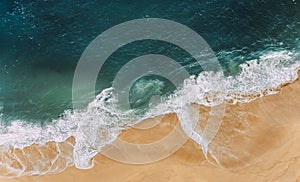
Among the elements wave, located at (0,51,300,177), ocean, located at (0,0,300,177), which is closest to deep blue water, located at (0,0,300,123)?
ocean, located at (0,0,300,177)

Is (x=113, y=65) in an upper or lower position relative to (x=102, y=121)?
upper

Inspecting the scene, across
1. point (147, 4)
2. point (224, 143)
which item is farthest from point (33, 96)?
point (224, 143)

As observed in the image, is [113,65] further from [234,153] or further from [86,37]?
[234,153]

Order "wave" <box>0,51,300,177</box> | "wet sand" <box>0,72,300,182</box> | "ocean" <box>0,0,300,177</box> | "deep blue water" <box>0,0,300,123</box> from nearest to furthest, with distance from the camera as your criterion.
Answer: "wet sand" <box>0,72,300,182</box>, "wave" <box>0,51,300,177</box>, "ocean" <box>0,0,300,177</box>, "deep blue water" <box>0,0,300,123</box>

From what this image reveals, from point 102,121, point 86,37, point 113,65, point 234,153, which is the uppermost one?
point 86,37

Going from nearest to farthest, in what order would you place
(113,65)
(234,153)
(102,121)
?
(234,153) → (102,121) → (113,65)

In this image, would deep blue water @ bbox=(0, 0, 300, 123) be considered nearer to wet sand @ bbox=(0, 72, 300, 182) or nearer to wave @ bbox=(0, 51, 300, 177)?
wave @ bbox=(0, 51, 300, 177)

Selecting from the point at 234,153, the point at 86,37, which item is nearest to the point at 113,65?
the point at 86,37

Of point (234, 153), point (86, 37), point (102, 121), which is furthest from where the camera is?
point (86, 37)
